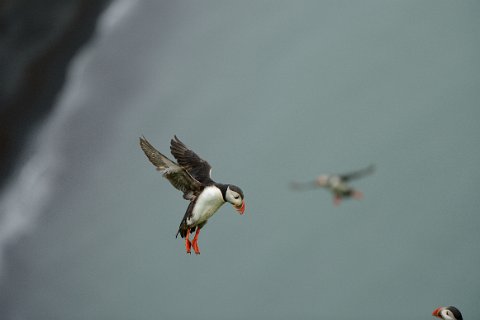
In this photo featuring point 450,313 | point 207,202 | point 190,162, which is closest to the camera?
point 207,202

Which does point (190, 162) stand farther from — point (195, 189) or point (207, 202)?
point (207, 202)

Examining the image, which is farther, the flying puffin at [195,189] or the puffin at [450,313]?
the puffin at [450,313]

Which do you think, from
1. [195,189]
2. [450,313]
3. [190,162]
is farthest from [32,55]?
[450,313]

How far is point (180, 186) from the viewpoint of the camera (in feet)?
16.9

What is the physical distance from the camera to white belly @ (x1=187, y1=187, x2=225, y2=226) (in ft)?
16.3

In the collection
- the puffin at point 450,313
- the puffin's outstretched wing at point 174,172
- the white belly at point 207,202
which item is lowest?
the puffin at point 450,313

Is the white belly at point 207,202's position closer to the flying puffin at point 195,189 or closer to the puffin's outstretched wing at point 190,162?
the flying puffin at point 195,189

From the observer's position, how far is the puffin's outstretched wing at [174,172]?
5043mm

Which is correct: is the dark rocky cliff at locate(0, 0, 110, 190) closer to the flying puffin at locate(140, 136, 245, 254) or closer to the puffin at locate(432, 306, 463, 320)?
the flying puffin at locate(140, 136, 245, 254)

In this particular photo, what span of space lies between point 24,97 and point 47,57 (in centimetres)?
60

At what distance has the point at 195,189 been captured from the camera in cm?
514

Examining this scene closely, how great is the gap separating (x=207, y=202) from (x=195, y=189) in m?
0.21

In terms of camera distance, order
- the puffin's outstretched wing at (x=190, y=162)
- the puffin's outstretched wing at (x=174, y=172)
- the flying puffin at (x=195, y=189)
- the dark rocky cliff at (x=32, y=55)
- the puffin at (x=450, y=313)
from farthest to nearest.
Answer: the dark rocky cliff at (x=32, y=55)
the puffin at (x=450, y=313)
the puffin's outstretched wing at (x=190, y=162)
the puffin's outstretched wing at (x=174, y=172)
the flying puffin at (x=195, y=189)

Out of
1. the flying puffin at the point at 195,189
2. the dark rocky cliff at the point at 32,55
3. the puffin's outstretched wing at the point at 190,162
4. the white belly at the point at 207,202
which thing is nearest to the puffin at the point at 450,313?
the flying puffin at the point at 195,189
